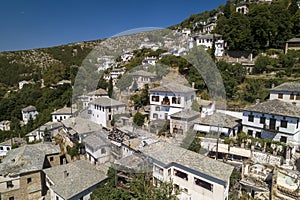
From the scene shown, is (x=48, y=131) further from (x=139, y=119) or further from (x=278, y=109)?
(x=278, y=109)

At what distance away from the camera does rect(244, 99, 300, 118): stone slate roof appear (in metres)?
12.7

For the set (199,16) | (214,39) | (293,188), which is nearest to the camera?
(293,188)

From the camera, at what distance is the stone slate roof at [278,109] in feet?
41.8

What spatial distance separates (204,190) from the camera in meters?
9.80

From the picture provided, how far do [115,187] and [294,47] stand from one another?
91.0ft

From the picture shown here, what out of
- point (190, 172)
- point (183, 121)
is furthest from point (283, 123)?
point (190, 172)

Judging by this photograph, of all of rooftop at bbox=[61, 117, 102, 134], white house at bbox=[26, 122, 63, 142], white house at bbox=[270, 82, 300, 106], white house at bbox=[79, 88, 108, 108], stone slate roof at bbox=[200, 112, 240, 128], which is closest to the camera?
stone slate roof at bbox=[200, 112, 240, 128]

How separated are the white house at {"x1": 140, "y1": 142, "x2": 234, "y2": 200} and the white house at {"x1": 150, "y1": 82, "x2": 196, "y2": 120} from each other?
583 cm

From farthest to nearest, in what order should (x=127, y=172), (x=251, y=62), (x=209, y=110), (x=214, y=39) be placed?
(x=214, y=39), (x=251, y=62), (x=209, y=110), (x=127, y=172)

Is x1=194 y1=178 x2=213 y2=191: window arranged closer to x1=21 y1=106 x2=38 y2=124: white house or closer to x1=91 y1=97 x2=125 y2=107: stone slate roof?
x1=91 y1=97 x2=125 y2=107: stone slate roof

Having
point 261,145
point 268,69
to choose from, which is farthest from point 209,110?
point 268,69

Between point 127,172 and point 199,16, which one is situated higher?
point 199,16

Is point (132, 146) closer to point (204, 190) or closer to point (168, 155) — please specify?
point (168, 155)

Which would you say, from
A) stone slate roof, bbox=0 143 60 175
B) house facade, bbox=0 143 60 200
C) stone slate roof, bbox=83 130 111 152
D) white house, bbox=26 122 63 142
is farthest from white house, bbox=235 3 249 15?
house facade, bbox=0 143 60 200
